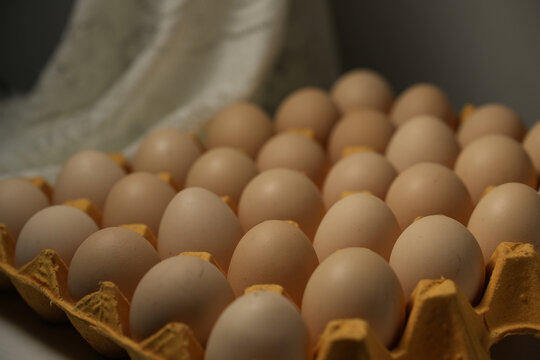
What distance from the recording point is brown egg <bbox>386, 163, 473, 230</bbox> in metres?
0.81

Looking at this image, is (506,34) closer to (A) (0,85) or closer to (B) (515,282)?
(B) (515,282)

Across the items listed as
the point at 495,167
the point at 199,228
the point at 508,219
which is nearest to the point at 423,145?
the point at 495,167

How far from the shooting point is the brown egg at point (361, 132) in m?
1.07

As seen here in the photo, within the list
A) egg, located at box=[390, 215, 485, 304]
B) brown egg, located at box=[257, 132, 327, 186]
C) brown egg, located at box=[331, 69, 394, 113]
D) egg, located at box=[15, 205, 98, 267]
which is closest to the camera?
egg, located at box=[390, 215, 485, 304]

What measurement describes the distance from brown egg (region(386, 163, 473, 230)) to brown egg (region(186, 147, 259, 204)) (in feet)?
0.69

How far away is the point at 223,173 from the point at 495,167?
35 cm

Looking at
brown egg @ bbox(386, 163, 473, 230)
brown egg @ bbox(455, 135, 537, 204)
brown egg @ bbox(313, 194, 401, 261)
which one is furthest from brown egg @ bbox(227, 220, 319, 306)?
brown egg @ bbox(455, 135, 537, 204)

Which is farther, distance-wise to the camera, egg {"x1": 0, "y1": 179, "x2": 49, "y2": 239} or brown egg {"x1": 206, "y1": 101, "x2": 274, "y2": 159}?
brown egg {"x1": 206, "y1": 101, "x2": 274, "y2": 159}

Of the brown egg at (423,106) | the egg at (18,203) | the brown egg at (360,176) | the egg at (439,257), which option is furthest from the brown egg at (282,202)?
the brown egg at (423,106)

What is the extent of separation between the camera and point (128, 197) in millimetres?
873

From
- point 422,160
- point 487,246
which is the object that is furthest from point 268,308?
point 422,160

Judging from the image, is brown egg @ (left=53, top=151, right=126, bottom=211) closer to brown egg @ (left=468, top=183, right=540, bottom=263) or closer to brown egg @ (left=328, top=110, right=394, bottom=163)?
brown egg @ (left=328, top=110, right=394, bottom=163)

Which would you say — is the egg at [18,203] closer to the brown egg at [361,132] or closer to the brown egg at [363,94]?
the brown egg at [361,132]

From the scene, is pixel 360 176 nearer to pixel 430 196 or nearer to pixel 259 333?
pixel 430 196
